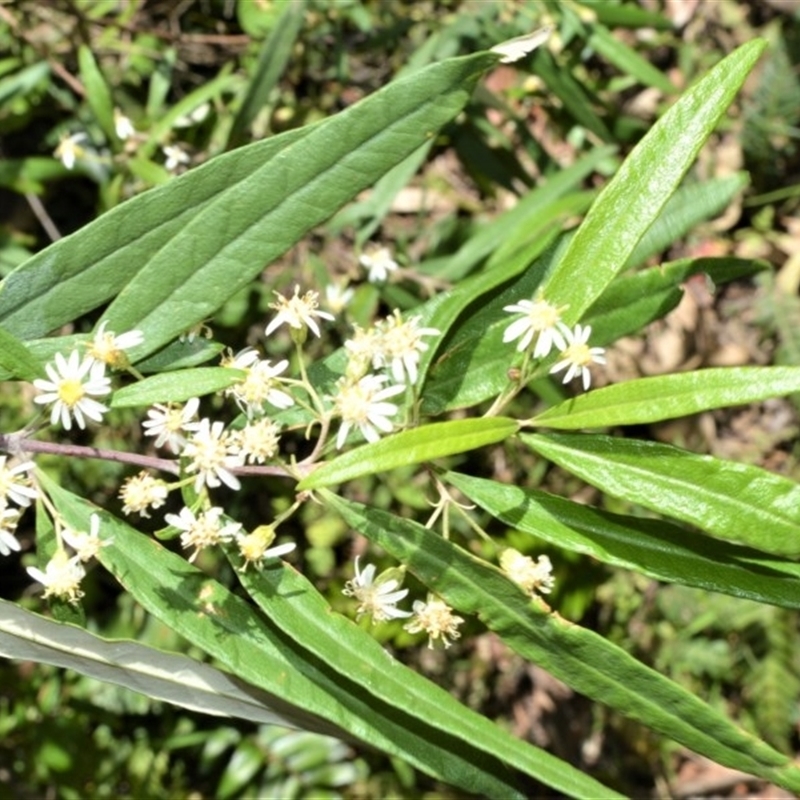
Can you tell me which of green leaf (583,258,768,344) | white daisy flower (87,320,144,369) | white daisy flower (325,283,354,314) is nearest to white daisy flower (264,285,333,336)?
white daisy flower (87,320,144,369)

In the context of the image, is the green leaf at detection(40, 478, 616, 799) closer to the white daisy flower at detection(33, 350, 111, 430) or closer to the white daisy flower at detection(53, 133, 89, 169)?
the white daisy flower at detection(33, 350, 111, 430)

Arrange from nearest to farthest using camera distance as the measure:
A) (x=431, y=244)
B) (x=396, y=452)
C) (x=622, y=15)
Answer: (x=396, y=452) < (x=622, y=15) < (x=431, y=244)

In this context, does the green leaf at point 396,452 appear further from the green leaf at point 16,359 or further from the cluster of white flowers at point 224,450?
the green leaf at point 16,359

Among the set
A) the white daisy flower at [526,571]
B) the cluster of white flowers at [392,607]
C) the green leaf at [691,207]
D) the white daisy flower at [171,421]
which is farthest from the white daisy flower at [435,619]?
the green leaf at [691,207]

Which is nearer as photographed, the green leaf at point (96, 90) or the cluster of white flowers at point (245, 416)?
the cluster of white flowers at point (245, 416)

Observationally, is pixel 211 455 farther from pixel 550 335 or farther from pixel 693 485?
pixel 693 485

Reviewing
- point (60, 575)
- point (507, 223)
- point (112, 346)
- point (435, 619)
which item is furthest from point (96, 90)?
point (435, 619)

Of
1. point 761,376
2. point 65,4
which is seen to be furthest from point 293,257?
point 761,376
